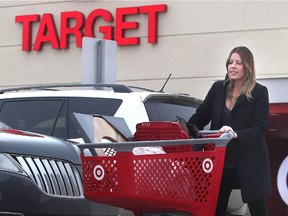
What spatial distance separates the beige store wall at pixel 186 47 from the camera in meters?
13.5

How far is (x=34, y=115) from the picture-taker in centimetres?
692

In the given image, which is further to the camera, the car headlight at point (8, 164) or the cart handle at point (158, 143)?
the car headlight at point (8, 164)

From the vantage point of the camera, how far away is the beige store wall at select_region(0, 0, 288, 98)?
44.3ft

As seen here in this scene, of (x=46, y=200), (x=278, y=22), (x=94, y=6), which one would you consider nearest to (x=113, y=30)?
(x=94, y=6)

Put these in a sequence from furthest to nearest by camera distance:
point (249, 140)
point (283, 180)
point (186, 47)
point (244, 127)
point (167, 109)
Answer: point (186, 47)
point (283, 180)
point (167, 109)
point (244, 127)
point (249, 140)

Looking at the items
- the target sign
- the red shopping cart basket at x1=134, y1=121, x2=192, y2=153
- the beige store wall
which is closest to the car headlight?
the red shopping cart basket at x1=134, y1=121, x2=192, y2=153

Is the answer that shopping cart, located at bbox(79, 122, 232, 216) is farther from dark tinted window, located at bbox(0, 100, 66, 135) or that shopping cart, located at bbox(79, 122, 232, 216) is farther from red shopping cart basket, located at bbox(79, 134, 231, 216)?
dark tinted window, located at bbox(0, 100, 66, 135)

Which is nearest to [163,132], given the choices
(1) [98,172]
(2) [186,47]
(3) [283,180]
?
(1) [98,172]

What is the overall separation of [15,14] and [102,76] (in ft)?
19.0

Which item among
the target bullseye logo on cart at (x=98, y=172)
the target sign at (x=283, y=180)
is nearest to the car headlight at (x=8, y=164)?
the target bullseye logo on cart at (x=98, y=172)

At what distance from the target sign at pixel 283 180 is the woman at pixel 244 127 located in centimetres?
433

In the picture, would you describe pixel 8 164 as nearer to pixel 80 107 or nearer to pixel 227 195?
pixel 227 195

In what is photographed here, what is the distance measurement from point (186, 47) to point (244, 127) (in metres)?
9.46

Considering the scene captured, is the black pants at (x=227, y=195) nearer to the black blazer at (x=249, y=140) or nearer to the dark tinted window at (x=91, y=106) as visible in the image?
the black blazer at (x=249, y=140)
